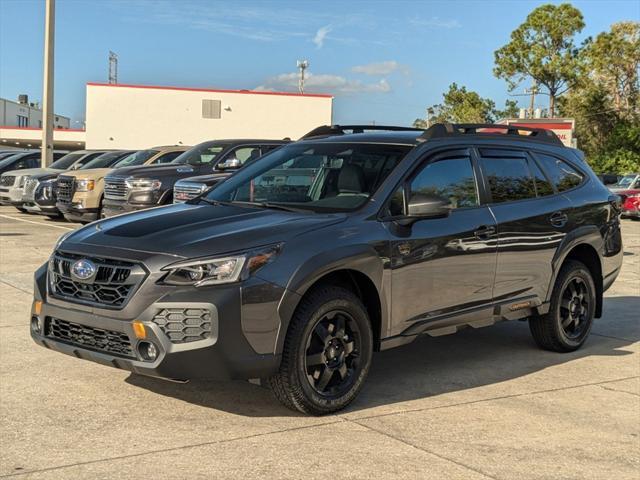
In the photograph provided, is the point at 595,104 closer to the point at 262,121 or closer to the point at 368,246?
the point at 262,121

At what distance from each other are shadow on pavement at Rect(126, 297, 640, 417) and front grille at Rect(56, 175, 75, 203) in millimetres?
10570

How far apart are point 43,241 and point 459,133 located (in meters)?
9.57

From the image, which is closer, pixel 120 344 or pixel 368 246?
pixel 120 344

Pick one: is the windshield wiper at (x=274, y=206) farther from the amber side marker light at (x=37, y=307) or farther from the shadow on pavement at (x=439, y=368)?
the amber side marker light at (x=37, y=307)

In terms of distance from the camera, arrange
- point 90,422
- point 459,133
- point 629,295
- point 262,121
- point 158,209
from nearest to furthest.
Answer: point 90,422 → point 158,209 → point 459,133 → point 629,295 → point 262,121

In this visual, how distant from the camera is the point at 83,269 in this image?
4.66 meters

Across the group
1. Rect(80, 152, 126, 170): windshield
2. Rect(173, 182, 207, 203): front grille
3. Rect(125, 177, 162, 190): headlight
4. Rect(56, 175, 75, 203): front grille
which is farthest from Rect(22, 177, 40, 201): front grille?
Rect(173, 182, 207, 203): front grille

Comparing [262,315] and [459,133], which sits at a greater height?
[459,133]

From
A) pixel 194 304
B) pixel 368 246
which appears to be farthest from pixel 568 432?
pixel 194 304

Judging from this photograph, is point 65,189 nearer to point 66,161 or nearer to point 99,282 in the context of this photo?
point 66,161

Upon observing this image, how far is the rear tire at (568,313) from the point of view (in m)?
6.77

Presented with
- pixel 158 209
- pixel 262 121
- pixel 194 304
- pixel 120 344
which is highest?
pixel 262 121

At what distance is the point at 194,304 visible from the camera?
4.34 m

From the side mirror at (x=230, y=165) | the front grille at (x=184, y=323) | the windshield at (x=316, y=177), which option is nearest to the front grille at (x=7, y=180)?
the side mirror at (x=230, y=165)
